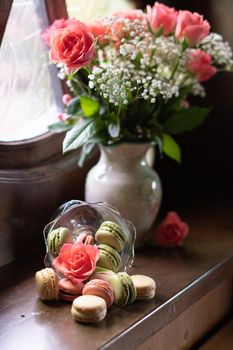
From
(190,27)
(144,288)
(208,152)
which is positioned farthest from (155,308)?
(208,152)

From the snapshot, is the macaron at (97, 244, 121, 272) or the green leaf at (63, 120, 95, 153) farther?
the green leaf at (63, 120, 95, 153)

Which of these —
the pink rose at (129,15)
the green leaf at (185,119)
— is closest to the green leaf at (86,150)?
the green leaf at (185,119)

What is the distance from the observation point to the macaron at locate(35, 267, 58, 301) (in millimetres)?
1079

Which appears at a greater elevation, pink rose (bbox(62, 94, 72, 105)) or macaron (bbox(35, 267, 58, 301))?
pink rose (bbox(62, 94, 72, 105))

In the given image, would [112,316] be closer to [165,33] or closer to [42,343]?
[42,343]

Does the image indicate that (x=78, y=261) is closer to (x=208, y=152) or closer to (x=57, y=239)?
(x=57, y=239)

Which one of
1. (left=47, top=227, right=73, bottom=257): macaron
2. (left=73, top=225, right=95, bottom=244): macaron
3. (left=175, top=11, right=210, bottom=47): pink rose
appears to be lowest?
(left=73, top=225, right=95, bottom=244): macaron

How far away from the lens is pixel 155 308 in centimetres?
109

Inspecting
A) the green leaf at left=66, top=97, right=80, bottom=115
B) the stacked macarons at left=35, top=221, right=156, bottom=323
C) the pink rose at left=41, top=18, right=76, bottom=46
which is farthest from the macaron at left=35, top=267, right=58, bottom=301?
the pink rose at left=41, top=18, right=76, bottom=46

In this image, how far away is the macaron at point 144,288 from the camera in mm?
1109

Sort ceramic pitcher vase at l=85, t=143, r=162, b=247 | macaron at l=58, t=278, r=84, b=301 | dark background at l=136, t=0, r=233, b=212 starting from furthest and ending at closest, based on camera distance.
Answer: dark background at l=136, t=0, r=233, b=212 → ceramic pitcher vase at l=85, t=143, r=162, b=247 → macaron at l=58, t=278, r=84, b=301

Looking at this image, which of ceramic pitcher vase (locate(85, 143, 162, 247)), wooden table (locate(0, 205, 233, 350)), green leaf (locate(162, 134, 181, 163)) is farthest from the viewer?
green leaf (locate(162, 134, 181, 163))

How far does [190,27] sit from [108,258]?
476 millimetres

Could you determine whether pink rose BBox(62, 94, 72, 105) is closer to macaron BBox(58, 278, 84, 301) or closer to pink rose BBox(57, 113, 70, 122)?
pink rose BBox(57, 113, 70, 122)
